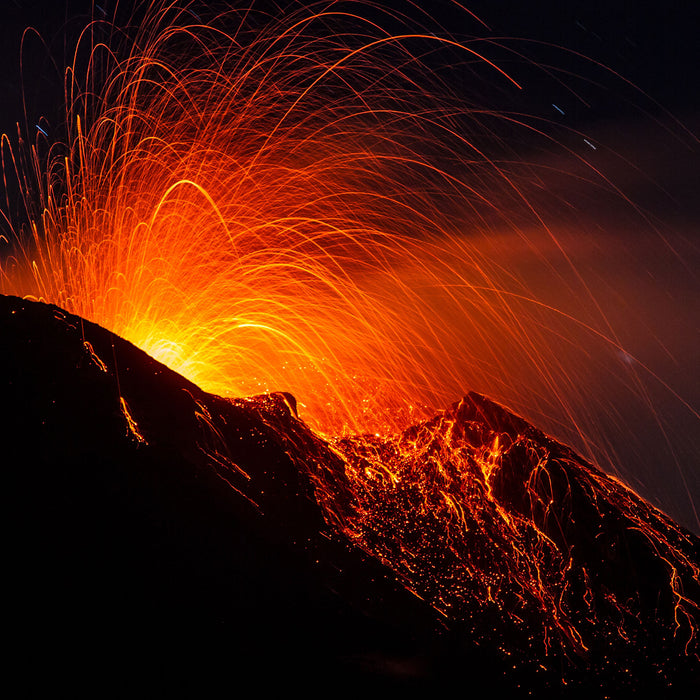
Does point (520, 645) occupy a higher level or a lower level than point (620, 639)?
lower

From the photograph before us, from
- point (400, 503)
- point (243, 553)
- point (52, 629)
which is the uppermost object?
point (400, 503)

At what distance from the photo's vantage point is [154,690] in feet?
20.0

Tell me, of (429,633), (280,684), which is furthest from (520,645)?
(280,684)

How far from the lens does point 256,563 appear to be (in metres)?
7.98

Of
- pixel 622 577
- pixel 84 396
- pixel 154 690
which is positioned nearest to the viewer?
pixel 154 690

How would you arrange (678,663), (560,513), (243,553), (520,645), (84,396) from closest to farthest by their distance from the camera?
(243,553) → (84,396) → (520,645) → (678,663) → (560,513)

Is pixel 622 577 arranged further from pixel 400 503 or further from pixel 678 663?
pixel 400 503

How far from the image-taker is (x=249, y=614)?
734 cm

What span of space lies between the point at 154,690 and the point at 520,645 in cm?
630

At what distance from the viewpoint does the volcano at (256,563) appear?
658cm

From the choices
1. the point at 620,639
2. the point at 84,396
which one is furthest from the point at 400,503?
the point at 84,396

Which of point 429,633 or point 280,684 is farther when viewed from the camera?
point 429,633

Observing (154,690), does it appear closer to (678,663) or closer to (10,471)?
(10,471)

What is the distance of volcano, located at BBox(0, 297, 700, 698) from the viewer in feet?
21.6
